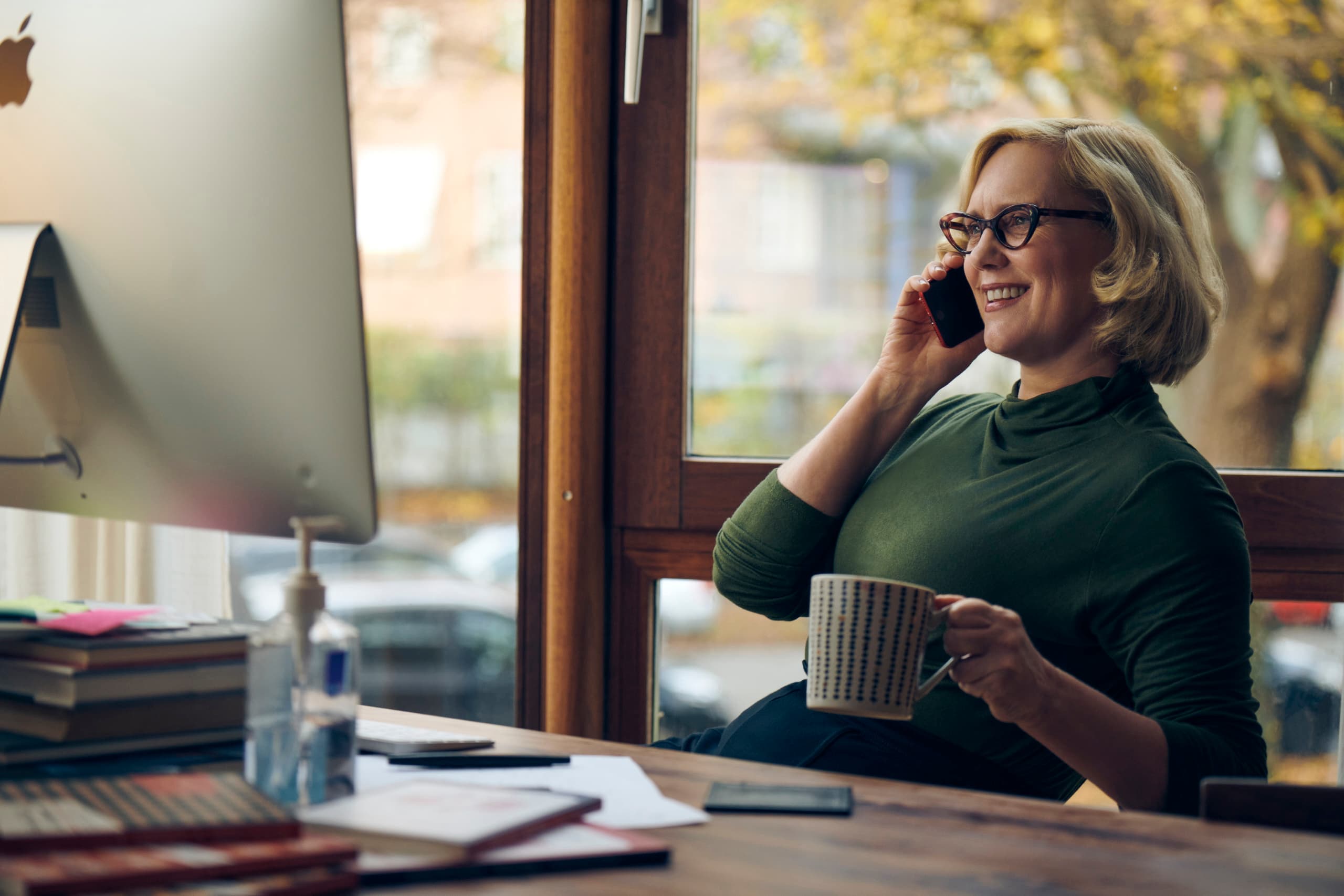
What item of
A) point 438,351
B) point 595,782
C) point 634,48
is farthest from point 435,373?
point 595,782

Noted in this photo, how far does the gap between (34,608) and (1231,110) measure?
164cm

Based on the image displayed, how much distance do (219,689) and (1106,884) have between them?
660 mm

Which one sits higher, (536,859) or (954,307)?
(954,307)

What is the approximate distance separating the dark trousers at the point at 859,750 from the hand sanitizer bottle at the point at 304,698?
0.51 metres

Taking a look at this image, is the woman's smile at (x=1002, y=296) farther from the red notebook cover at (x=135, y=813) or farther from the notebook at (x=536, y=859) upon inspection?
the red notebook cover at (x=135, y=813)

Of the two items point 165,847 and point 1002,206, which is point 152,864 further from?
point 1002,206

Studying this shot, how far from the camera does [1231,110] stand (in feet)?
5.48

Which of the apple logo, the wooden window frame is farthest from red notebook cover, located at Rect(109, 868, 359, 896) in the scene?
the wooden window frame

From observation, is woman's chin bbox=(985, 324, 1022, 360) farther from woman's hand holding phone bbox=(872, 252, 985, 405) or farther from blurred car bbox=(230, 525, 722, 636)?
blurred car bbox=(230, 525, 722, 636)

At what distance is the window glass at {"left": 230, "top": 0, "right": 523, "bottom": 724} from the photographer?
1975 mm

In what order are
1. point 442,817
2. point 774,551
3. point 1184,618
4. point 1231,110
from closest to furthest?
point 442,817, point 1184,618, point 774,551, point 1231,110

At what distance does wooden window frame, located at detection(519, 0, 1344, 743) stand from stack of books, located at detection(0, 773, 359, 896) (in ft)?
3.76

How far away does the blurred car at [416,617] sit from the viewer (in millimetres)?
2029

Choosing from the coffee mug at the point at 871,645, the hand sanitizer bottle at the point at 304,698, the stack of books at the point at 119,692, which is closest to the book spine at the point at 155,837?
the hand sanitizer bottle at the point at 304,698
